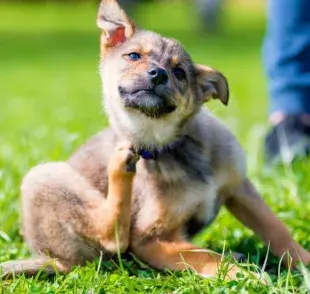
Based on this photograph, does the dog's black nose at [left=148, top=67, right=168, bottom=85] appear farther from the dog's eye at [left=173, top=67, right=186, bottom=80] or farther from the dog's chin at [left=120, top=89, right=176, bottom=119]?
the dog's eye at [left=173, top=67, right=186, bottom=80]

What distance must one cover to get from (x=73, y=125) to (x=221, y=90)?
136 inches

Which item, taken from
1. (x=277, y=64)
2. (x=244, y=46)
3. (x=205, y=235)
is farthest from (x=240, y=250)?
(x=244, y=46)

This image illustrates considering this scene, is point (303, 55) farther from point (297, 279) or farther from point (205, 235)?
point (297, 279)

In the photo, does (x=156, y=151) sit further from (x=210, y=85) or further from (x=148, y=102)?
(x=210, y=85)

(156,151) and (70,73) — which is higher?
(156,151)

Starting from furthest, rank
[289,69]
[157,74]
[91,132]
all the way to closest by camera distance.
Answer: [91,132] → [289,69] → [157,74]

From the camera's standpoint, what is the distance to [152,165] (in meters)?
3.82

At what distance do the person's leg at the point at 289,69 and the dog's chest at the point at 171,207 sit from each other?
6.69 ft

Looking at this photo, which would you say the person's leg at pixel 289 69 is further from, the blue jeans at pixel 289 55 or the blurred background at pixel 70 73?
the blurred background at pixel 70 73

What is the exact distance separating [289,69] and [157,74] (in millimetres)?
2454

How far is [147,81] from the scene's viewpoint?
361cm

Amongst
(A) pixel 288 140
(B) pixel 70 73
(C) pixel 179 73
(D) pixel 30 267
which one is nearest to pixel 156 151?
(C) pixel 179 73

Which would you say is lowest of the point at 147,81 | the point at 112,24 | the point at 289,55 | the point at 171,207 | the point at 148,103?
the point at 171,207

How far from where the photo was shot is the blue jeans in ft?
18.9
